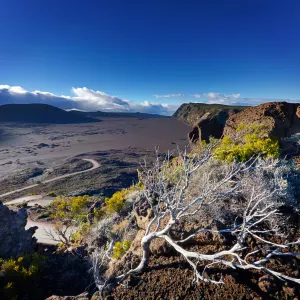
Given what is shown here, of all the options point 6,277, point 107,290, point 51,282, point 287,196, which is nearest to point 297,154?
point 287,196

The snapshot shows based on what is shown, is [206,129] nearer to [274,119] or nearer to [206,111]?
[274,119]

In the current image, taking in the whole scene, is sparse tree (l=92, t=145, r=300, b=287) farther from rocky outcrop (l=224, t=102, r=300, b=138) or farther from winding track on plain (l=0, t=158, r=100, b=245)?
winding track on plain (l=0, t=158, r=100, b=245)

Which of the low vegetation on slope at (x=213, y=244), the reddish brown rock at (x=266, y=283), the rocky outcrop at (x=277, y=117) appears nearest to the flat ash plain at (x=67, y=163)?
the rocky outcrop at (x=277, y=117)

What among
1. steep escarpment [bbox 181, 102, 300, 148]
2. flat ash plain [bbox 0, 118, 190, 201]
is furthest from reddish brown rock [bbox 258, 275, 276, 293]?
flat ash plain [bbox 0, 118, 190, 201]

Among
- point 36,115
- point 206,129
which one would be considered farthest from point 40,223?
point 36,115

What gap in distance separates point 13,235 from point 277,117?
44.0ft

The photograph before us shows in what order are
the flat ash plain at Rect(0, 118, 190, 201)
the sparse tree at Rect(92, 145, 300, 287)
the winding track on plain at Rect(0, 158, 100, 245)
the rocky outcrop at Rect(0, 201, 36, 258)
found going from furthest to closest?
the flat ash plain at Rect(0, 118, 190, 201) → the winding track on plain at Rect(0, 158, 100, 245) → the rocky outcrop at Rect(0, 201, 36, 258) → the sparse tree at Rect(92, 145, 300, 287)

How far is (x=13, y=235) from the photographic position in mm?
9000

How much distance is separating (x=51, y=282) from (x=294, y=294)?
21.3 feet

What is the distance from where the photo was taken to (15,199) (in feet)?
87.6

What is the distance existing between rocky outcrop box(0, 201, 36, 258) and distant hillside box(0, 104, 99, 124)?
134443mm

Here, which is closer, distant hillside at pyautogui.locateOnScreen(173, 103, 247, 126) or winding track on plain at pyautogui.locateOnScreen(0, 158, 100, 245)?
winding track on plain at pyautogui.locateOnScreen(0, 158, 100, 245)

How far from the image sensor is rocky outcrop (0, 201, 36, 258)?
857 cm

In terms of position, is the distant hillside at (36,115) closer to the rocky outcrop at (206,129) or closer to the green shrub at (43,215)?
the green shrub at (43,215)
